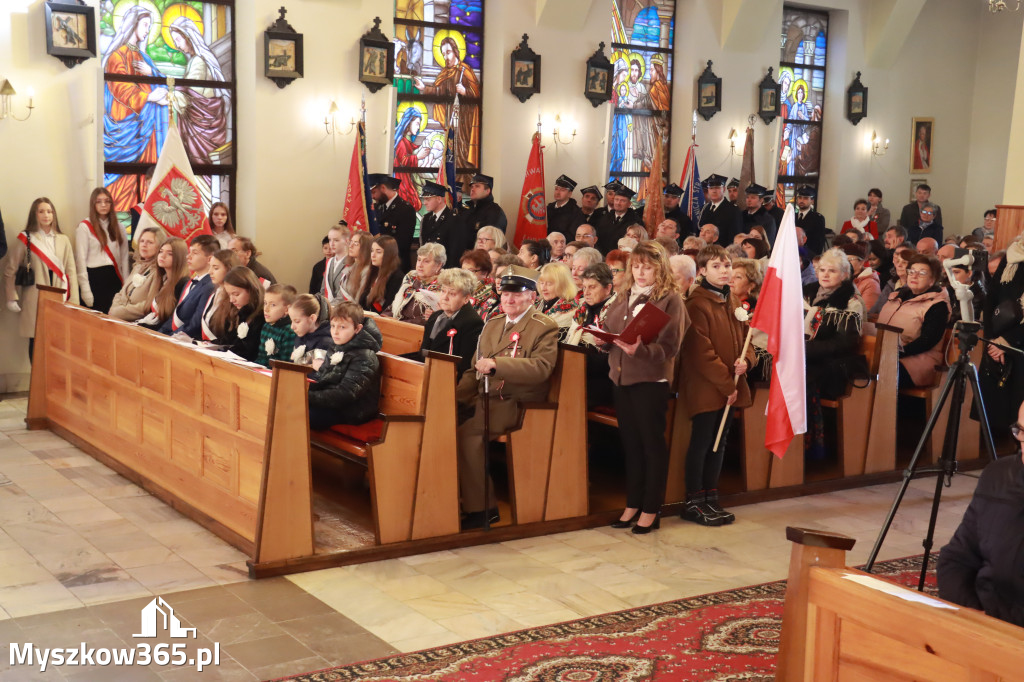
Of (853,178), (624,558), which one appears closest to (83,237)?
(624,558)

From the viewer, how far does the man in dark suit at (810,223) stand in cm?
1341

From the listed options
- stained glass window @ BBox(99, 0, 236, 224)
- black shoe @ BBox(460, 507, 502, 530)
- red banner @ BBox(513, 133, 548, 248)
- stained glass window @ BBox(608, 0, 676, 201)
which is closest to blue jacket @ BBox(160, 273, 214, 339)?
black shoe @ BBox(460, 507, 502, 530)

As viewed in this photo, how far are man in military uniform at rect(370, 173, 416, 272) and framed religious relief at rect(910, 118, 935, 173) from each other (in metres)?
8.25

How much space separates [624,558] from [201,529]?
207 centimetres

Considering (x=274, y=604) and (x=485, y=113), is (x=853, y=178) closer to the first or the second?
(x=485, y=113)

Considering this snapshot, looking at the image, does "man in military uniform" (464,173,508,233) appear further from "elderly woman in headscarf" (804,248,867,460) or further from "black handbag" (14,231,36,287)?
"elderly woman in headscarf" (804,248,867,460)

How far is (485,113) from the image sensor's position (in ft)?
38.4

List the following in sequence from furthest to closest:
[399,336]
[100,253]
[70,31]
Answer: [100,253] < [70,31] < [399,336]

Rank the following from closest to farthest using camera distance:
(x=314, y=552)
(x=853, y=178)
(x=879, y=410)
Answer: (x=314, y=552) < (x=879, y=410) < (x=853, y=178)

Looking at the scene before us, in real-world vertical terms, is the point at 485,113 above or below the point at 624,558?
above

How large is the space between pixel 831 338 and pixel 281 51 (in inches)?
232

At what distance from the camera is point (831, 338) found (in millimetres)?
6617

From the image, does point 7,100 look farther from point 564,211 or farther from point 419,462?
point 419,462

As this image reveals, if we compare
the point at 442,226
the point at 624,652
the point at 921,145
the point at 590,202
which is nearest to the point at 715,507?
the point at 624,652
